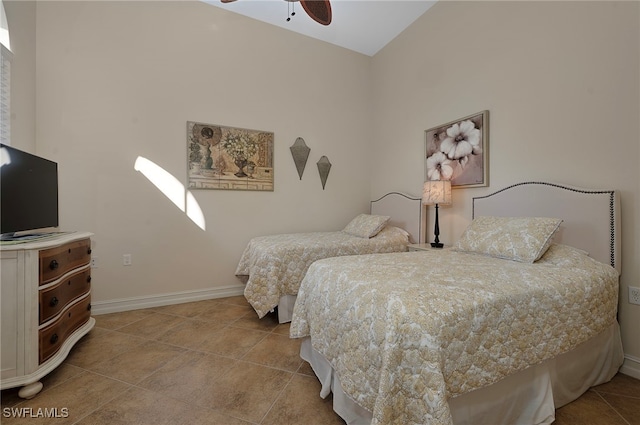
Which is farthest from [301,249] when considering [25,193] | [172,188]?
[25,193]

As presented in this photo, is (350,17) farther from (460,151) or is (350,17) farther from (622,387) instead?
(622,387)

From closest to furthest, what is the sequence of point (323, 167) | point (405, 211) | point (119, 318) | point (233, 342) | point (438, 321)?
point (438, 321) → point (233, 342) → point (119, 318) → point (405, 211) → point (323, 167)

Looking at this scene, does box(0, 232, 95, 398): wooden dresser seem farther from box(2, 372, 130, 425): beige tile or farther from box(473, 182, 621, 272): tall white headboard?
box(473, 182, 621, 272): tall white headboard

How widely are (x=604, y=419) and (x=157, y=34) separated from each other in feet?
15.2

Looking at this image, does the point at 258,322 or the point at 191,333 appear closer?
the point at 191,333

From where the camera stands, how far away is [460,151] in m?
2.75

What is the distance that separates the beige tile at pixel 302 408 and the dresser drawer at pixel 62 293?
1.43 meters

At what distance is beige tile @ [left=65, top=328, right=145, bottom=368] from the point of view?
6.01 feet

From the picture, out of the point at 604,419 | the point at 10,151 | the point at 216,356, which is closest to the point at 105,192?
the point at 10,151

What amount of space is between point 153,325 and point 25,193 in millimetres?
1385

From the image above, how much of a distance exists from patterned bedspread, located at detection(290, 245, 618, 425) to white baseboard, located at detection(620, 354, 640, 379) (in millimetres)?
350

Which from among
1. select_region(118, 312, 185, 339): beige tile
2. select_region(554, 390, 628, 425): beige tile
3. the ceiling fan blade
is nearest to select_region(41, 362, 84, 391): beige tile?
select_region(118, 312, 185, 339): beige tile

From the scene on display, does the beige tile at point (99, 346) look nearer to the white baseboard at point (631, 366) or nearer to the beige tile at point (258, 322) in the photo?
the beige tile at point (258, 322)

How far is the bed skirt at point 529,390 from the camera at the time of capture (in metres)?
1.14
